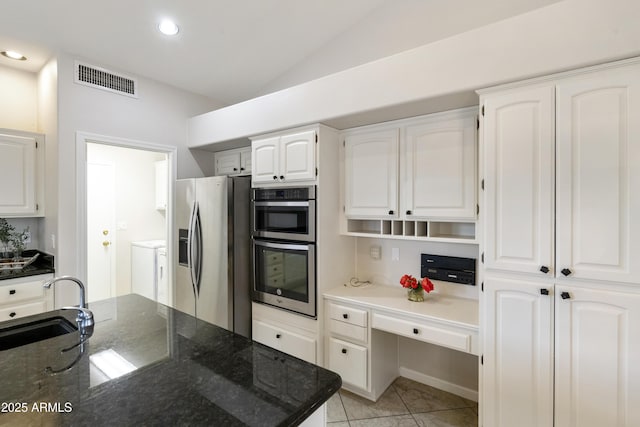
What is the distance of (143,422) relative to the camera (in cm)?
83

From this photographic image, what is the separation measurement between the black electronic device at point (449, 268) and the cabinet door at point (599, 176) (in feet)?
2.53

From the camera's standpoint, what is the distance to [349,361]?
238cm

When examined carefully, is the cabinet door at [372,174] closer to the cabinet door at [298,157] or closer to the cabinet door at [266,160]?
the cabinet door at [298,157]

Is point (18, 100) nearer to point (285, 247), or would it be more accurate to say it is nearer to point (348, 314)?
point (285, 247)

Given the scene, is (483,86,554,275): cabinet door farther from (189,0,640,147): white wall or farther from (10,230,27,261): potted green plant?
(10,230,27,261): potted green plant

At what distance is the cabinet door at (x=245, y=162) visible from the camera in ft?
11.0

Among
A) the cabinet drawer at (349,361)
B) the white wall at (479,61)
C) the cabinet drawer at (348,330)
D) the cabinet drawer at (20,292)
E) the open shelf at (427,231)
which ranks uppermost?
the white wall at (479,61)

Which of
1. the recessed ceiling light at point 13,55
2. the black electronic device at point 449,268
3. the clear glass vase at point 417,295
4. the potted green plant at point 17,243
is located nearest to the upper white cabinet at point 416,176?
the black electronic device at point 449,268

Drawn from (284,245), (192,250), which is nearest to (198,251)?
(192,250)

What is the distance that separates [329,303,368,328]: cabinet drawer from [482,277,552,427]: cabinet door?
83 cm

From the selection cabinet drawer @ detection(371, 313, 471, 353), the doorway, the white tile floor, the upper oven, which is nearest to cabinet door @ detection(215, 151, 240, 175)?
the upper oven

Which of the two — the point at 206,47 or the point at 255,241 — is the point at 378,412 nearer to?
the point at 255,241

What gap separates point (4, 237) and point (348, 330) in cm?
330

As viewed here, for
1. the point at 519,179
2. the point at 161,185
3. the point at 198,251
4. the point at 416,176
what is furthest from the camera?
the point at 161,185
